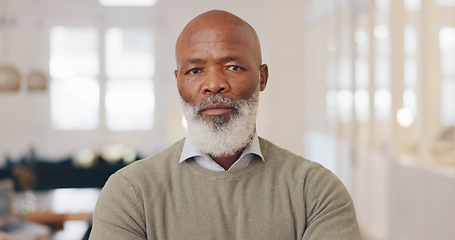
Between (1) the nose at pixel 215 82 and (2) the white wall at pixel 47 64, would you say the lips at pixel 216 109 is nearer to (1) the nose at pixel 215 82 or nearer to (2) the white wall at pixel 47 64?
(1) the nose at pixel 215 82

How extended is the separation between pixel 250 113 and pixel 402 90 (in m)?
4.71

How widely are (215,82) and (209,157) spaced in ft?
0.71

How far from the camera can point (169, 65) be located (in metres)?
10.2

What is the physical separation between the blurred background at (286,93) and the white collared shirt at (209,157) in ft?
11.4

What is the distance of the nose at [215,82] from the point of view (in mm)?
1229

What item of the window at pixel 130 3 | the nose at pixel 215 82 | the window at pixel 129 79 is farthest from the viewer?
the window at pixel 129 79

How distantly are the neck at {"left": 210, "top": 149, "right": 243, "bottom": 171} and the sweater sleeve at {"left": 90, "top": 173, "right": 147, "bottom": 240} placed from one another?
0.73 ft

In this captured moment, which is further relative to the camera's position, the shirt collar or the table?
the table

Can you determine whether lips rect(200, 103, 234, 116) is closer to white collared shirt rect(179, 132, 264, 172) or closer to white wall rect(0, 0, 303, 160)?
white collared shirt rect(179, 132, 264, 172)

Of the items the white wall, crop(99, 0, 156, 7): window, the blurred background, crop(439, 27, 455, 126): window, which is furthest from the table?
crop(99, 0, 156, 7): window

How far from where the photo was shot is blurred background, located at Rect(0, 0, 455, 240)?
4980 millimetres

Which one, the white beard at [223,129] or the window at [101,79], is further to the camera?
the window at [101,79]

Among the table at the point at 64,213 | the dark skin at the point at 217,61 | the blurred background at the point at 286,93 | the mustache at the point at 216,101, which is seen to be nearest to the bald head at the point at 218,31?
the dark skin at the point at 217,61

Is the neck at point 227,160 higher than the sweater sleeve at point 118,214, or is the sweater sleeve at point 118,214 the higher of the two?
the neck at point 227,160
